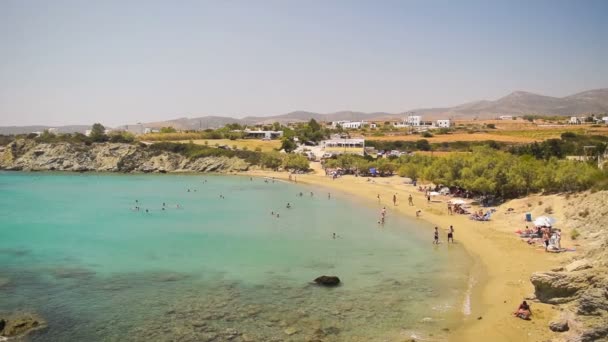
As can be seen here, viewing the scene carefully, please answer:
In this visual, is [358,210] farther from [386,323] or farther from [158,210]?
[386,323]

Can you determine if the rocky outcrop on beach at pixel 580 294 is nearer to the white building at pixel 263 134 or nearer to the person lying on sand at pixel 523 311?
the person lying on sand at pixel 523 311

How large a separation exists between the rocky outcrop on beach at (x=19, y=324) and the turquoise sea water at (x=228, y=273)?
55cm

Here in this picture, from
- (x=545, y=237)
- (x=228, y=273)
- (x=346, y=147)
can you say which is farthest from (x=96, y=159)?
(x=545, y=237)

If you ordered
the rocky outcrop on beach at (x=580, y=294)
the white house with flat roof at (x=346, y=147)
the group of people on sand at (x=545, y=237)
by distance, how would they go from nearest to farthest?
the rocky outcrop on beach at (x=580, y=294) < the group of people on sand at (x=545, y=237) < the white house with flat roof at (x=346, y=147)

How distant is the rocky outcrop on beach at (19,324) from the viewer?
17266 mm

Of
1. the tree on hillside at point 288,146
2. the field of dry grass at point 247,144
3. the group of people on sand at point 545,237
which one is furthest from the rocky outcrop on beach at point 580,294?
the field of dry grass at point 247,144

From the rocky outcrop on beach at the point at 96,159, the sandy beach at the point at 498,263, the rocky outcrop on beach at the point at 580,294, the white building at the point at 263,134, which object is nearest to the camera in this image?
the rocky outcrop on beach at the point at 580,294

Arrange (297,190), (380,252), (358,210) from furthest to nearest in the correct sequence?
(297,190), (358,210), (380,252)

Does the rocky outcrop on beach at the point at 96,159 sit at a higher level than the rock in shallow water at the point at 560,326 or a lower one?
higher

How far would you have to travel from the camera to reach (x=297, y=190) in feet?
201

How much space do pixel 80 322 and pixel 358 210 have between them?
30.0 metres

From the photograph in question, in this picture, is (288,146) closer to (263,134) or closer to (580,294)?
(263,134)

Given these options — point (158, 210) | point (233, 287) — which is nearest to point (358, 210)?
point (158, 210)

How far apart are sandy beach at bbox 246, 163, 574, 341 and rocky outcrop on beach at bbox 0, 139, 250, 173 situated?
5643 cm
